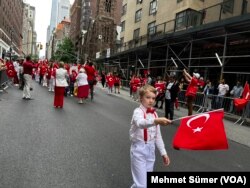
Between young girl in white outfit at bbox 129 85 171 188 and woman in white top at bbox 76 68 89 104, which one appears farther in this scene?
woman in white top at bbox 76 68 89 104

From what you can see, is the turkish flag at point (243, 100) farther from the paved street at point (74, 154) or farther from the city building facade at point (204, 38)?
the paved street at point (74, 154)

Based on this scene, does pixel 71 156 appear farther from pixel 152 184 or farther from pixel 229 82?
pixel 229 82

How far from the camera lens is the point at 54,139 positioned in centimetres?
796

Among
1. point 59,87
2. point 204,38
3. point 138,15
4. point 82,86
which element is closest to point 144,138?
point 59,87

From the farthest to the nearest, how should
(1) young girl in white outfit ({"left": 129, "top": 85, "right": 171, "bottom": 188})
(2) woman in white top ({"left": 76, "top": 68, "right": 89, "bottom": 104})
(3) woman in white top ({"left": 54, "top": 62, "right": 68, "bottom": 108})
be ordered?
1. (2) woman in white top ({"left": 76, "top": 68, "right": 89, "bottom": 104})
2. (3) woman in white top ({"left": 54, "top": 62, "right": 68, "bottom": 108})
3. (1) young girl in white outfit ({"left": 129, "top": 85, "right": 171, "bottom": 188})

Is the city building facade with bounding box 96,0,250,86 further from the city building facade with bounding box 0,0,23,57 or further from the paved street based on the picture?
the city building facade with bounding box 0,0,23,57

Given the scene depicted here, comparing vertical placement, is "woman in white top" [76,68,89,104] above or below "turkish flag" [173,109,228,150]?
below

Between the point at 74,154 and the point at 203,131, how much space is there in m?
3.36

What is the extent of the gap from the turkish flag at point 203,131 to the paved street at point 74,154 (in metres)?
1.48

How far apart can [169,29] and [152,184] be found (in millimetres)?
26848

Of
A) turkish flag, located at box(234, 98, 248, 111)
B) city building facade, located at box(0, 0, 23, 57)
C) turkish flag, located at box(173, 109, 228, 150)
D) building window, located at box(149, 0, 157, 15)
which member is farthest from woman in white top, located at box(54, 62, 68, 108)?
city building facade, located at box(0, 0, 23, 57)

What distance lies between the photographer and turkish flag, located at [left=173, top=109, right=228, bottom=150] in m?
4.02

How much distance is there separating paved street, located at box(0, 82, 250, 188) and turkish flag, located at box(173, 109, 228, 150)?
1478 millimetres

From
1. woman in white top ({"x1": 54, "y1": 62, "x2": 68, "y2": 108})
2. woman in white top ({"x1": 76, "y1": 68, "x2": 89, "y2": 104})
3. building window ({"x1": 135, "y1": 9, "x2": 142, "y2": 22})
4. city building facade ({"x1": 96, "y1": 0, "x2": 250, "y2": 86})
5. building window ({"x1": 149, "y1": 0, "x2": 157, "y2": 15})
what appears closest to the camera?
woman in white top ({"x1": 54, "y1": 62, "x2": 68, "y2": 108})
